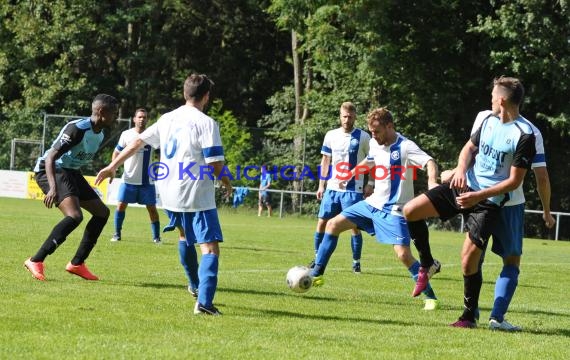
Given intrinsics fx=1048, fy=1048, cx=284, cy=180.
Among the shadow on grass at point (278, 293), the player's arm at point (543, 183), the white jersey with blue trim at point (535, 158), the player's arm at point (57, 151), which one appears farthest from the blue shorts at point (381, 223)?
the player's arm at point (57, 151)

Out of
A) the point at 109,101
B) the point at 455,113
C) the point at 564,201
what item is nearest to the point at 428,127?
the point at 455,113

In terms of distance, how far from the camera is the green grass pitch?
6.74m

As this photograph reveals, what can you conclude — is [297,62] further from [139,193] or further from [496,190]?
[496,190]

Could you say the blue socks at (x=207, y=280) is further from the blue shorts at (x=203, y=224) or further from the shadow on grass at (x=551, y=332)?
the shadow on grass at (x=551, y=332)

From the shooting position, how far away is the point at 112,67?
4500 cm

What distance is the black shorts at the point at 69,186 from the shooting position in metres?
10.5

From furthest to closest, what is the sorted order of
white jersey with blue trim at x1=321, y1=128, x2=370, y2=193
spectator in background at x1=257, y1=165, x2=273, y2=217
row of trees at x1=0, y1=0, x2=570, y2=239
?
spectator in background at x1=257, y1=165, x2=273, y2=217, row of trees at x1=0, y1=0, x2=570, y2=239, white jersey with blue trim at x1=321, y1=128, x2=370, y2=193

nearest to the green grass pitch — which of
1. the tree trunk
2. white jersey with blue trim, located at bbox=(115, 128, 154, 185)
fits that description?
white jersey with blue trim, located at bbox=(115, 128, 154, 185)

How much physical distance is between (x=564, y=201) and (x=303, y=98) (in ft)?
32.9

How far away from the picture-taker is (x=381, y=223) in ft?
34.6

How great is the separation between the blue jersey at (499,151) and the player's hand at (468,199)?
17 cm

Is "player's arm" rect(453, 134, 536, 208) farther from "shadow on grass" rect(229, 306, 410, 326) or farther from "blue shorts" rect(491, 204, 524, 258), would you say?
"shadow on grass" rect(229, 306, 410, 326)

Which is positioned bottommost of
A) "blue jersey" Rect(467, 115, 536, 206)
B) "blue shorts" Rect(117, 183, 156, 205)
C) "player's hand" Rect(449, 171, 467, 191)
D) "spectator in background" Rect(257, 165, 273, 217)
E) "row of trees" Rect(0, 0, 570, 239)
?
"spectator in background" Rect(257, 165, 273, 217)

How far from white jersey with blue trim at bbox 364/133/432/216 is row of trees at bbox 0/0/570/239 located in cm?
1945
